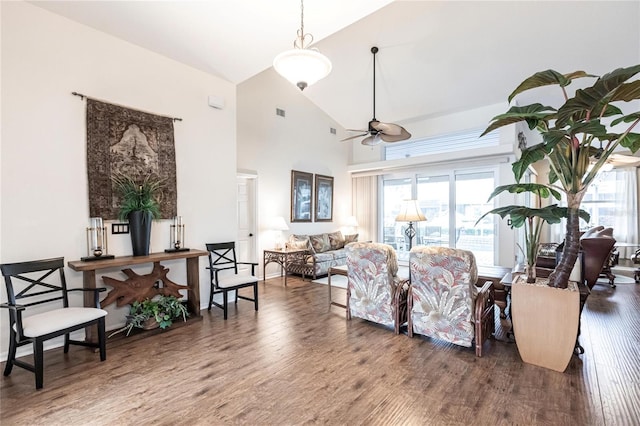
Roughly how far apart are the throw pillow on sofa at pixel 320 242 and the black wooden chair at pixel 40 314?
438cm

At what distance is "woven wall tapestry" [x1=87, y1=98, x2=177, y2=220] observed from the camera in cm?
338

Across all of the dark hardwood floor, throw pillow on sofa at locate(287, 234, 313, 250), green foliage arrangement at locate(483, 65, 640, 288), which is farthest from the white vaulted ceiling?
the dark hardwood floor

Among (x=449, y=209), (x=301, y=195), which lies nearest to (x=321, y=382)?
(x=301, y=195)

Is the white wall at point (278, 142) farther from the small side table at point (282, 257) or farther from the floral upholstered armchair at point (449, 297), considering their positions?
the floral upholstered armchair at point (449, 297)

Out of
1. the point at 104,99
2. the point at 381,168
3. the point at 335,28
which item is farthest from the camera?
the point at 381,168

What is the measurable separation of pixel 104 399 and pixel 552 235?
1032cm

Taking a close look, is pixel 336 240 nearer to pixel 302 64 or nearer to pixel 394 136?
pixel 394 136

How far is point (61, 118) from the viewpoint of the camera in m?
3.17

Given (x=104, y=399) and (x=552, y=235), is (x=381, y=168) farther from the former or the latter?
(x=104, y=399)

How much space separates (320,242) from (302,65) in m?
4.84

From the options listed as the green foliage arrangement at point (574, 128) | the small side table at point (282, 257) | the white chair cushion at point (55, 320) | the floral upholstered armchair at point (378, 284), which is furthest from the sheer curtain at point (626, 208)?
the white chair cushion at point (55, 320)

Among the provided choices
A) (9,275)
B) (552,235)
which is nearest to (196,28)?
(9,275)

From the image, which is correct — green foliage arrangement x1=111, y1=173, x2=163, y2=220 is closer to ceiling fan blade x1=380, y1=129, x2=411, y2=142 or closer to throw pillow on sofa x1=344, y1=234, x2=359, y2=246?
ceiling fan blade x1=380, y1=129, x2=411, y2=142

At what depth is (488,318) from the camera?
10.2 ft
